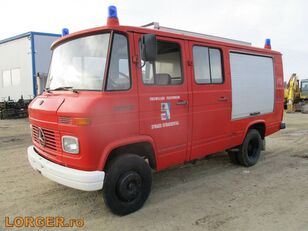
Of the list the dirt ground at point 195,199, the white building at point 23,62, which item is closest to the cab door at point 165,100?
the dirt ground at point 195,199

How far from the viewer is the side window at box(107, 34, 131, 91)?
13.3 feet

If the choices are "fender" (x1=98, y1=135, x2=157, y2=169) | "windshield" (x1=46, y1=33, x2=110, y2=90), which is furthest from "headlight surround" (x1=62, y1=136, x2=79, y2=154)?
"windshield" (x1=46, y1=33, x2=110, y2=90)

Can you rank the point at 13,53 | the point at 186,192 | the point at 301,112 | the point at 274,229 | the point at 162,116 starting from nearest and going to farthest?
the point at 274,229, the point at 162,116, the point at 186,192, the point at 13,53, the point at 301,112

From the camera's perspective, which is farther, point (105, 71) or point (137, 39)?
point (137, 39)

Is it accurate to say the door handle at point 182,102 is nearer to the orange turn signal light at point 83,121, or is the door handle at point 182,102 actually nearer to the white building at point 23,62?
the orange turn signal light at point 83,121

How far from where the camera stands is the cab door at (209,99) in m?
5.20

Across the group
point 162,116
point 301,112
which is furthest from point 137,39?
point 301,112

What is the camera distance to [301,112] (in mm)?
21422

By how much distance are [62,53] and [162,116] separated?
1805 millimetres

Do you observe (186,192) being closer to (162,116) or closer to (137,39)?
(162,116)

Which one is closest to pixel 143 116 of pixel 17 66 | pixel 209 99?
pixel 209 99

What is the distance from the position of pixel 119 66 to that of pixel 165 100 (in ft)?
3.04

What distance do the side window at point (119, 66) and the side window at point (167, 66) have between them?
0.48 metres

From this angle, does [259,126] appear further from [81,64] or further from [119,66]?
[81,64]
